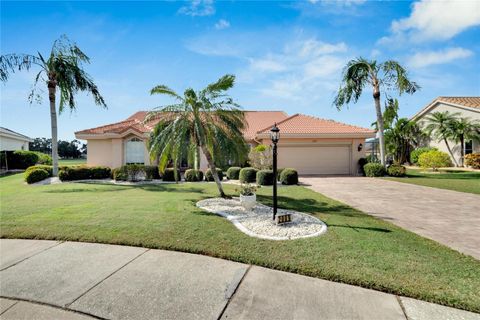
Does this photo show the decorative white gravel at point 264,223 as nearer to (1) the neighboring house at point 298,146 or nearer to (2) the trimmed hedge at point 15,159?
(1) the neighboring house at point 298,146

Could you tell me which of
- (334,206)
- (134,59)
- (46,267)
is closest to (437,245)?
(334,206)

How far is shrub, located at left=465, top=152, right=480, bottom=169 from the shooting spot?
22922mm

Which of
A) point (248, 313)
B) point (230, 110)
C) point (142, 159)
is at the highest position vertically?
point (230, 110)

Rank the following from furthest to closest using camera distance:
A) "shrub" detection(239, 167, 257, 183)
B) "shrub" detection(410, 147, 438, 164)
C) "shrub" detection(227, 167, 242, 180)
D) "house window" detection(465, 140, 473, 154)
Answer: "shrub" detection(410, 147, 438, 164)
"house window" detection(465, 140, 473, 154)
"shrub" detection(227, 167, 242, 180)
"shrub" detection(239, 167, 257, 183)

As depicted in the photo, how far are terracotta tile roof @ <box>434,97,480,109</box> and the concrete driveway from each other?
63.9ft

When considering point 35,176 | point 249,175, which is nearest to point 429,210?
point 249,175

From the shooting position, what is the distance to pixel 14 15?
349 inches

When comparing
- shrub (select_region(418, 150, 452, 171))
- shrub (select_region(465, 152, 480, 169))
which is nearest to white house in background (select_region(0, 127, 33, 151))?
shrub (select_region(418, 150, 452, 171))

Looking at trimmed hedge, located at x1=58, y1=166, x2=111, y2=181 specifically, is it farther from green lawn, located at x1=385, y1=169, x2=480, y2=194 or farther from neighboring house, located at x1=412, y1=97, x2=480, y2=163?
neighboring house, located at x1=412, y1=97, x2=480, y2=163

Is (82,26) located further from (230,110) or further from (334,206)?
(334,206)

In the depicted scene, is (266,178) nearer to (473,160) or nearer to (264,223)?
(264,223)

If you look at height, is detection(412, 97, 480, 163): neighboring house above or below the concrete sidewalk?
above

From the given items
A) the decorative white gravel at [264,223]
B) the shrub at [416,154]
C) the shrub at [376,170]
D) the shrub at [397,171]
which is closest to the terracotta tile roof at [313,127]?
the shrub at [376,170]

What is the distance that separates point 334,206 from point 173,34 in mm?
9392
